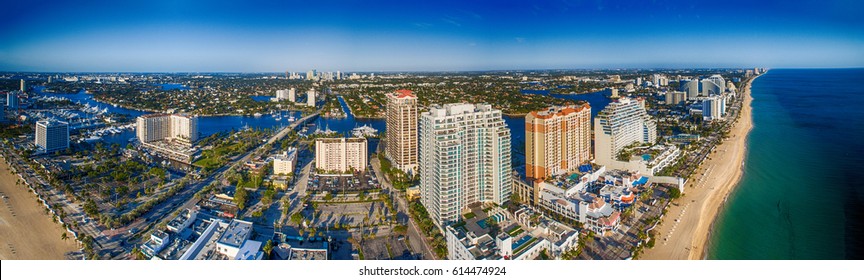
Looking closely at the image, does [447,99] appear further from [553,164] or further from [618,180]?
[618,180]

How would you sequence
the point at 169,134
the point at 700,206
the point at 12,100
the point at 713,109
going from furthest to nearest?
1. the point at 713,109
2. the point at 169,134
3. the point at 700,206
4. the point at 12,100

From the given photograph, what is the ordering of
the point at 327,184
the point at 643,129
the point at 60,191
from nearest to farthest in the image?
1. the point at 60,191
2. the point at 327,184
3. the point at 643,129

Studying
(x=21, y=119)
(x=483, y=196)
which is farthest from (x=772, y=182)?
(x=21, y=119)

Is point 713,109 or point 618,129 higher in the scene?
point 713,109

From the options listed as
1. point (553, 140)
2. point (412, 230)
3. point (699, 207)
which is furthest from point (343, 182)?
point (699, 207)

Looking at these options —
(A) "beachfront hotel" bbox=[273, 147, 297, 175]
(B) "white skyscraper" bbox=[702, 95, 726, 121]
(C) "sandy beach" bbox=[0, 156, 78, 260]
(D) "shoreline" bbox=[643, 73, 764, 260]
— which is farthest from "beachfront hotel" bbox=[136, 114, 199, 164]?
(B) "white skyscraper" bbox=[702, 95, 726, 121]

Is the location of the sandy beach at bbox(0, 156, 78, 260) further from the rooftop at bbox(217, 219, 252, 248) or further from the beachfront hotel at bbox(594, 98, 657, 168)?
the beachfront hotel at bbox(594, 98, 657, 168)

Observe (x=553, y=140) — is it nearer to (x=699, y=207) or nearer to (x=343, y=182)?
(x=699, y=207)
